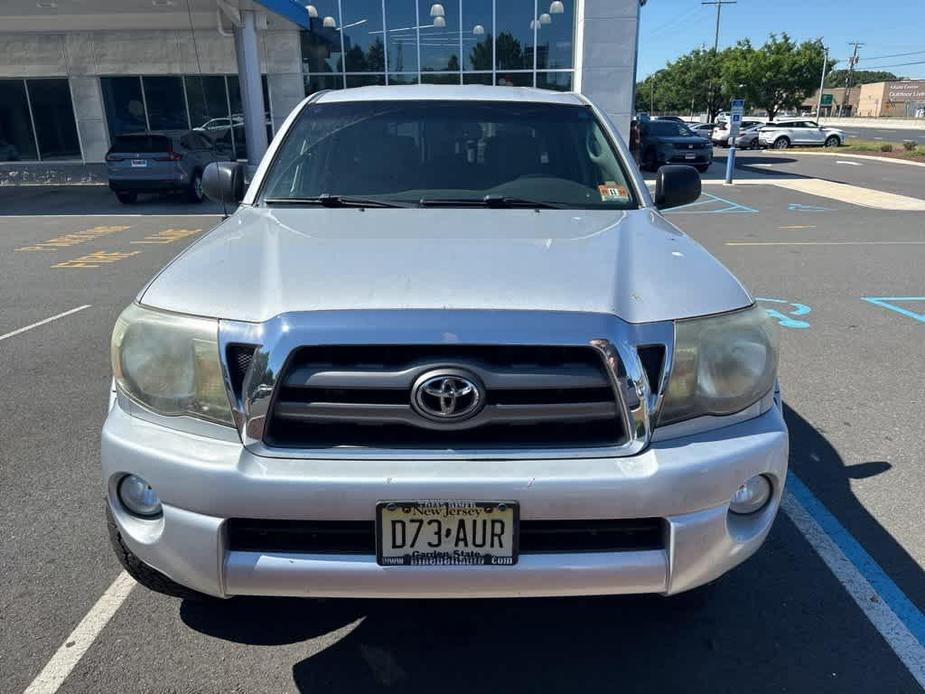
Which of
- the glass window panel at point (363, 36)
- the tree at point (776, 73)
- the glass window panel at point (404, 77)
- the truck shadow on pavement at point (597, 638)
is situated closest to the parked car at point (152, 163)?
the glass window panel at point (363, 36)

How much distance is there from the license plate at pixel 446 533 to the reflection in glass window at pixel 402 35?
62.7ft

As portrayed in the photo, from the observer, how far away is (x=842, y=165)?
1033 inches

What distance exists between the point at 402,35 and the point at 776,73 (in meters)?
41.4

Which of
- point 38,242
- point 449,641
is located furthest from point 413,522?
point 38,242

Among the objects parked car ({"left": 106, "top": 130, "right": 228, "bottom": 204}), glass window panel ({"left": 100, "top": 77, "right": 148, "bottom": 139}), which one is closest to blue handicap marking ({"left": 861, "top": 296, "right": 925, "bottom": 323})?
parked car ({"left": 106, "top": 130, "right": 228, "bottom": 204})

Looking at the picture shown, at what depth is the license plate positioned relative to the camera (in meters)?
1.88

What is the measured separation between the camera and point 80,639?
2461 mm

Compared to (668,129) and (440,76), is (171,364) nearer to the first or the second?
(440,76)

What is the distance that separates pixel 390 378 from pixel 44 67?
22913mm

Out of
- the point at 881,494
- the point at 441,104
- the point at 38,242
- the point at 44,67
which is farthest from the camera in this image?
the point at 44,67

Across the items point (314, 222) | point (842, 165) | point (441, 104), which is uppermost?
point (441, 104)

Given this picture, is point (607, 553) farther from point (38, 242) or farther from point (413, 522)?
point (38, 242)

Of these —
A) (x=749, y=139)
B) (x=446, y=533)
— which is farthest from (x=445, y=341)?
(x=749, y=139)

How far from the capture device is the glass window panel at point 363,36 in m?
19.0
